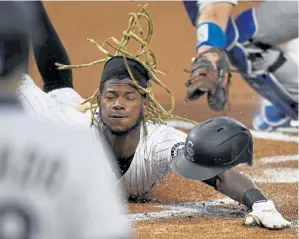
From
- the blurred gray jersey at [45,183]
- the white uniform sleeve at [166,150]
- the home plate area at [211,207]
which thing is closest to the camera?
the blurred gray jersey at [45,183]

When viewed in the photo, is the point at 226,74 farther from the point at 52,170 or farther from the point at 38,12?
the point at 52,170

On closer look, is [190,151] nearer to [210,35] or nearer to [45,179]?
[210,35]

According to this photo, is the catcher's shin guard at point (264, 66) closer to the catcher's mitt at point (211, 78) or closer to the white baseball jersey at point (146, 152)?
the catcher's mitt at point (211, 78)

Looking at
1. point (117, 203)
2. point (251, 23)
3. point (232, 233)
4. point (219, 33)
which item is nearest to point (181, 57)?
point (251, 23)

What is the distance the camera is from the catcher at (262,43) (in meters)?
5.93

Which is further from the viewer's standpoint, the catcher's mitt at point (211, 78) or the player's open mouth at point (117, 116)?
the catcher's mitt at point (211, 78)

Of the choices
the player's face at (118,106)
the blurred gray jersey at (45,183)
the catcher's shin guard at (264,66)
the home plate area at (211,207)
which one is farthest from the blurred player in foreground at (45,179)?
the catcher's shin guard at (264,66)

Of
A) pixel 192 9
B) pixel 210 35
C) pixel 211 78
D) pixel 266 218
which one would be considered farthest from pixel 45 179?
pixel 192 9

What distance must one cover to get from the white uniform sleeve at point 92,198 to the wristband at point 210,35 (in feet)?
13.5

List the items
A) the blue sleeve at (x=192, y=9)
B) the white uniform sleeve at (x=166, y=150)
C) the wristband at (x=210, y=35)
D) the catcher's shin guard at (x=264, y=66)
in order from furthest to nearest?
the blue sleeve at (x=192, y=9)
the catcher's shin guard at (x=264, y=66)
the wristband at (x=210, y=35)
the white uniform sleeve at (x=166, y=150)

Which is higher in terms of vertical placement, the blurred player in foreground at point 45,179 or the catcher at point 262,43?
the catcher at point 262,43

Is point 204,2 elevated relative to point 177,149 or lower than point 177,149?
elevated

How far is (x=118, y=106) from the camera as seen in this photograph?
13.9 ft

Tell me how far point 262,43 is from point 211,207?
248 centimetres
